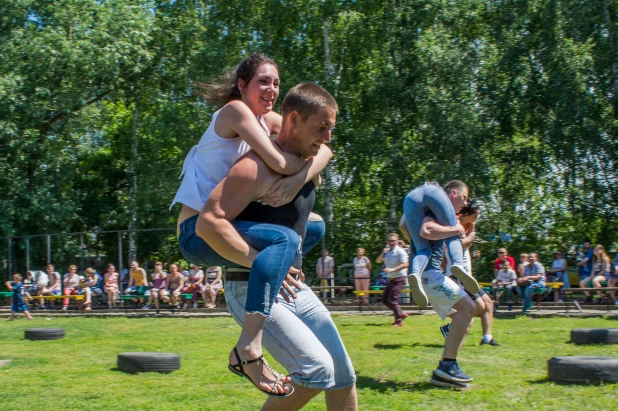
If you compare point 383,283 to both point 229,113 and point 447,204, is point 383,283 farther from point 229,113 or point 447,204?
point 229,113

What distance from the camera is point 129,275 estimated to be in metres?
→ 21.7

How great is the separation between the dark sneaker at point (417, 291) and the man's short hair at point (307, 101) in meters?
3.01

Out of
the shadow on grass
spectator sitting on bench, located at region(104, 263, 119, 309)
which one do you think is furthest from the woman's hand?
spectator sitting on bench, located at region(104, 263, 119, 309)

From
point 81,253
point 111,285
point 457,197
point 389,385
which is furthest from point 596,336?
point 81,253

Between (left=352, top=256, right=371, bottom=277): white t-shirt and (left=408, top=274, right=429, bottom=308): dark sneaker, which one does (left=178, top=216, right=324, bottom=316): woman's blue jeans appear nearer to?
(left=408, top=274, right=429, bottom=308): dark sneaker

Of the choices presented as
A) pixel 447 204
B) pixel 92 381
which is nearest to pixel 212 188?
pixel 447 204

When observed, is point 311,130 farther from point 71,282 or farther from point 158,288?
point 71,282

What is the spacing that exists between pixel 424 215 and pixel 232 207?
3554 mm

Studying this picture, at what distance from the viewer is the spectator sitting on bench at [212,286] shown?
19.3m

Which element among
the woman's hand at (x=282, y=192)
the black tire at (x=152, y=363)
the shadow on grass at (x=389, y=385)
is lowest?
the shadow on grass at (x=389, y=385)

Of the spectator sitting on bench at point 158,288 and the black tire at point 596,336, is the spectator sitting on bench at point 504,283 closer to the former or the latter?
the black tire at point 596,336

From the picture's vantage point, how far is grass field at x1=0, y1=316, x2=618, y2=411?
613cm

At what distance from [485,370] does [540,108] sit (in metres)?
16.8

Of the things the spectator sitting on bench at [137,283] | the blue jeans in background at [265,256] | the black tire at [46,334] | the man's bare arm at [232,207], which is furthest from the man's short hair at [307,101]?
the spectator sitting on bench at [137,283]
